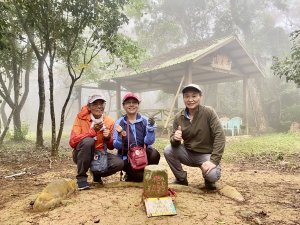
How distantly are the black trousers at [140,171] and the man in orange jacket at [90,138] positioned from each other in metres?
0.18

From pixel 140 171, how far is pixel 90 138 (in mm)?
885

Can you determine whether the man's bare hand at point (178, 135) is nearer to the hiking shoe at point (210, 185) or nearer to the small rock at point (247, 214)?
the hiking shoe at point (210, 185)

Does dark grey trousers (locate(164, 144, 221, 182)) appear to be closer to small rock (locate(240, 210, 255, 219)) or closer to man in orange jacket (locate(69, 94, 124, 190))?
man in orange jacket (locate(69, 94, 124, 190))

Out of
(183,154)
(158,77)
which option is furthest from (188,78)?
(183,154)

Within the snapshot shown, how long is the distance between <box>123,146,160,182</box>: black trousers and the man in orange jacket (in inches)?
7.1

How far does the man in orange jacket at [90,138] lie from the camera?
406cm

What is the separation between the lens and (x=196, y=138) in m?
4.33

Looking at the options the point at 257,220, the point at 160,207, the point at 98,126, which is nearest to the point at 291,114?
the point at 257,220

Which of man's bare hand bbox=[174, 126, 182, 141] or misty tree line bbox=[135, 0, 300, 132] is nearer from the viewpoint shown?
man's bare hand bbox=[174, 126, 182, 141]

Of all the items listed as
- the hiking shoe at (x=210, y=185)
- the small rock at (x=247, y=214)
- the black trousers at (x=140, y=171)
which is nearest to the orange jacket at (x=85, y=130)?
the black trousers at (x=140, y=171)

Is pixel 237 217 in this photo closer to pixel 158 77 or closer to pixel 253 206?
pixel 253 206

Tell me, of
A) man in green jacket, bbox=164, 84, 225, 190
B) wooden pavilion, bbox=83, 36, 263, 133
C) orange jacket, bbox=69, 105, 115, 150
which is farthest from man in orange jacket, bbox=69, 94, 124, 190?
wooden pavilion, bbox=83, 36, 263, 133

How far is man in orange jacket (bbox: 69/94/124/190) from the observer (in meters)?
4.06

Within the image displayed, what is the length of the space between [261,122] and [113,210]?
54.3 feet
